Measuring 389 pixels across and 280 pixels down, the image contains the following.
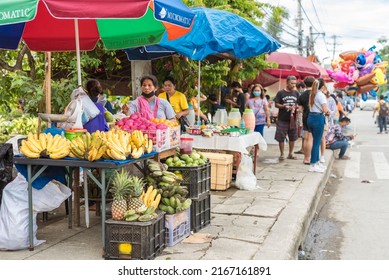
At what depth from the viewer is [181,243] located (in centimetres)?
556

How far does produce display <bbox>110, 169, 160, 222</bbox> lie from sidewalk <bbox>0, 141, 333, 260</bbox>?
0.50m

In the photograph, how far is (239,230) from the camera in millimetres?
6176

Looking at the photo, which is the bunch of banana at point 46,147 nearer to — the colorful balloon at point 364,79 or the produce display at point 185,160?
the produce display at point 185,160

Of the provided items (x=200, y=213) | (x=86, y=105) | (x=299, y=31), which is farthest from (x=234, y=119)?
(x=299, y=31)

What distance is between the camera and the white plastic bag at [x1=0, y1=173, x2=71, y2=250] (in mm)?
5180

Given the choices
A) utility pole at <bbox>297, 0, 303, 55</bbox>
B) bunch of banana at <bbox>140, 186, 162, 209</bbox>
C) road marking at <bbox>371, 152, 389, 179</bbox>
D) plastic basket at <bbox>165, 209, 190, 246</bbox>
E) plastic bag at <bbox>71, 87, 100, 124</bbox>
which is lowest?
road marking at <bbox>371, 152, 389, 179</bbox>

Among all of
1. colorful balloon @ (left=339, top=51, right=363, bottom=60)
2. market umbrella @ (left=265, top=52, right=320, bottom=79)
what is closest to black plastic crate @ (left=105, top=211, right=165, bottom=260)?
market umbrella @ (left=265, top=52, right=320, bottom=79)

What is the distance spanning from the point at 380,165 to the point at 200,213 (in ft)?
31.2

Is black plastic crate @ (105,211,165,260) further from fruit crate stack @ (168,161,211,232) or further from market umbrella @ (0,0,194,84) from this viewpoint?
market umbrella @ (0,0,194,84)

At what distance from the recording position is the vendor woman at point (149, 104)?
6.91 m

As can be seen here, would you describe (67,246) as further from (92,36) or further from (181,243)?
(92,36)

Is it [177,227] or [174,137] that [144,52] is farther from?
[177,227]

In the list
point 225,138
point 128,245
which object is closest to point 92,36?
point 225,138

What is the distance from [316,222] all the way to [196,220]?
2.88m
